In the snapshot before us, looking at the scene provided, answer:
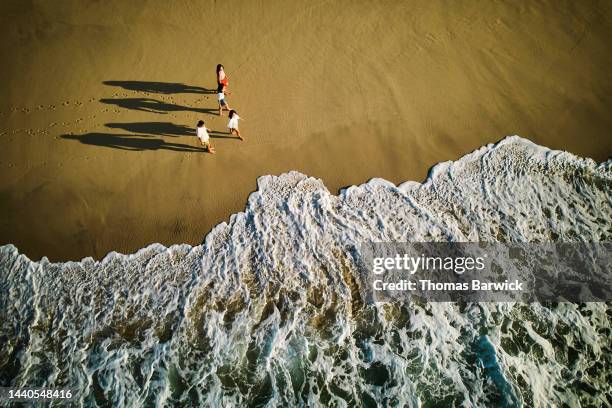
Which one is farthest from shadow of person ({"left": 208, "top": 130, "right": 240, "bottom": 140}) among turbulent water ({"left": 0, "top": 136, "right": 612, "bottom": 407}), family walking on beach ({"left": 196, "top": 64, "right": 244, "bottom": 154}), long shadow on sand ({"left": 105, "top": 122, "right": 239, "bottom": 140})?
turbulent water ({"left": 0, "top": 136, "right": 612, "bottom": 407})

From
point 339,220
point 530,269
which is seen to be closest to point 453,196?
point 530,269

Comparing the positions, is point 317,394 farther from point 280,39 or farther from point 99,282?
point 280,39

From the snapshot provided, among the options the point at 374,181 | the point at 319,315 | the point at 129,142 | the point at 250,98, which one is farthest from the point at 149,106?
the point at 319,315

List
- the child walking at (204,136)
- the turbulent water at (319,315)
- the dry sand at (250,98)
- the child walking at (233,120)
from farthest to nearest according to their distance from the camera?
the dry sand at (250,98)
the child walking at (233,120)
the child walking at (204,136)
the turbulent water at (319,315)

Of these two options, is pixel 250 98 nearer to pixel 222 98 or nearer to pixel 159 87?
pixel 222 98

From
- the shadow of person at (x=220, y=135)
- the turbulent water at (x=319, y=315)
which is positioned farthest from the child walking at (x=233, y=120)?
the turbulent water at (x=319, y=315)

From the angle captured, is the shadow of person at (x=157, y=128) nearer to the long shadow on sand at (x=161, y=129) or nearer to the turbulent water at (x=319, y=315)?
the long shadow on sand at (x=161, y=129)
